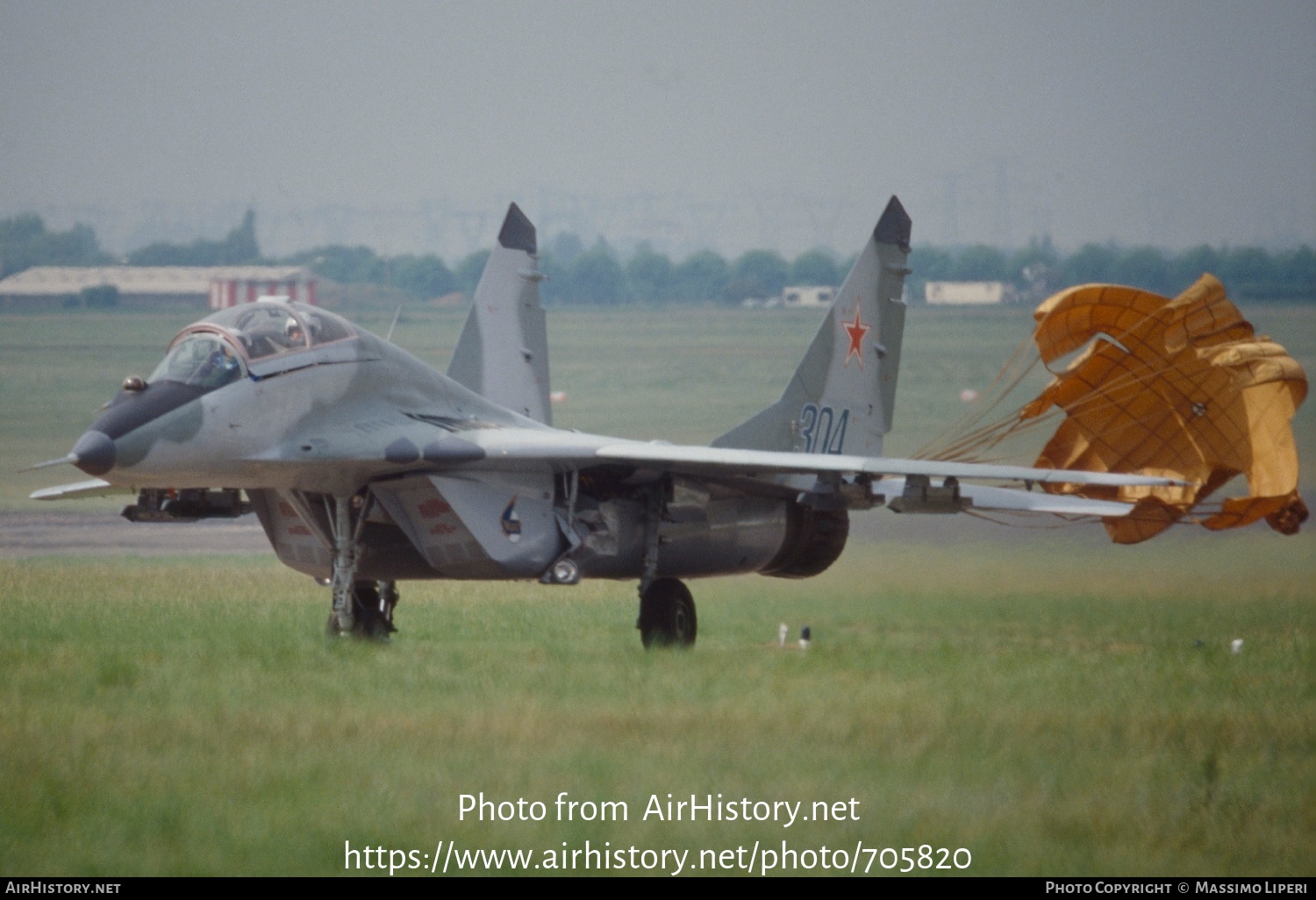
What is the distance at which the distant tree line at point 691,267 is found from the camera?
33406 millimetres

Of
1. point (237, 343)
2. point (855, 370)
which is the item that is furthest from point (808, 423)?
point (237, 343)

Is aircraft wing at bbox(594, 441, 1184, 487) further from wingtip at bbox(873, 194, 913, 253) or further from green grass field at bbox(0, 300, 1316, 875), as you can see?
wingtip at bbox(873, 194, 913, 253)

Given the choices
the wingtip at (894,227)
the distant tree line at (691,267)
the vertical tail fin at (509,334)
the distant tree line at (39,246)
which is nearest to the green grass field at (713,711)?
the vertical tail fin at (509,334)

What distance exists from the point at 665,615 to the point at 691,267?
38497 millimetres

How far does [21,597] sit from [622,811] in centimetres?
1130

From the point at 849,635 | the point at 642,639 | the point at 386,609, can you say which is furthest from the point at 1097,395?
the point at 386,609

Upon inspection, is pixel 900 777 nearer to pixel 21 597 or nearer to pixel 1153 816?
pixel 1153 816

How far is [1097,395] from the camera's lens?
712 inches

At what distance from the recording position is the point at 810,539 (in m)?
16.2

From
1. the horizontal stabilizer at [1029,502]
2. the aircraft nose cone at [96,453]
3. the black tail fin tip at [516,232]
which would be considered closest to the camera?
the aircraft nose cone at [96,453]

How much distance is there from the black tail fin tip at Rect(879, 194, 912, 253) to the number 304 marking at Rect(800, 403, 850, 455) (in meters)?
1.82

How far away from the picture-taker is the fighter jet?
12664 millimetres

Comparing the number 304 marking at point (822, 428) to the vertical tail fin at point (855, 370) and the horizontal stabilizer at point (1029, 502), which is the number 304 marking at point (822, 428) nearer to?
the vertical tail fin at point (855, 370)

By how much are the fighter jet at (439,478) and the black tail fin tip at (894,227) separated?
1.62 metres
